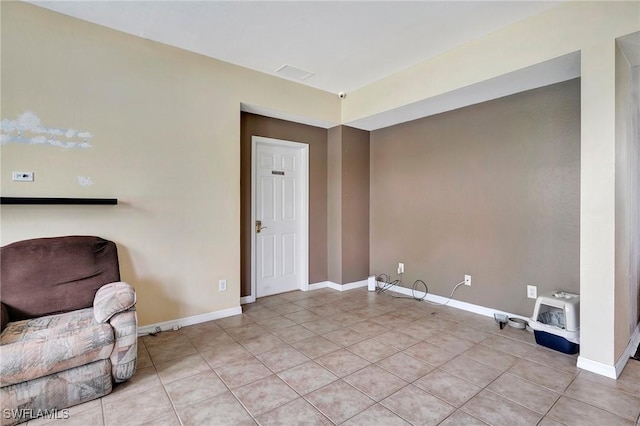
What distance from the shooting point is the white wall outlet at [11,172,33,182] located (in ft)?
8.08

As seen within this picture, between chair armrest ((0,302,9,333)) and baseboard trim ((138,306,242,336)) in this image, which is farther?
baseboard trim ((138,306,242,336))

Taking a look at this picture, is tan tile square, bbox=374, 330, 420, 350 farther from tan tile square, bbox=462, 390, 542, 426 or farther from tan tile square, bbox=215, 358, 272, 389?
tan tile square, bbox=215, 358, 272, 389

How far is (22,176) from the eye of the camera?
8.18ft

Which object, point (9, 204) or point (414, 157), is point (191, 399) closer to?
point (9, 204)

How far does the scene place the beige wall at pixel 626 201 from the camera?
2322 mm

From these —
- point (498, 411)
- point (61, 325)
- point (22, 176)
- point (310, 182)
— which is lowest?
point (498, 411)

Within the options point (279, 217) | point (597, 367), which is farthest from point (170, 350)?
point (597, 367)

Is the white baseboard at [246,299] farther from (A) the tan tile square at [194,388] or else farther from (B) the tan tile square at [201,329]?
(A) the tan tile square at [194,388]

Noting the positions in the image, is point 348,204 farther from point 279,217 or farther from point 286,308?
point 286,308

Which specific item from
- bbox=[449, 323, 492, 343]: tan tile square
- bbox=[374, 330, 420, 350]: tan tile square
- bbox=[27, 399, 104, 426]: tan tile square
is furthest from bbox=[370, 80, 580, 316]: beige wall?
bbox=[27, 399, 104, 426]: tan tile square

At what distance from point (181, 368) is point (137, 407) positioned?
48 cm

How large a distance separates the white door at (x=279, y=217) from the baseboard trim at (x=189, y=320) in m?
0.70

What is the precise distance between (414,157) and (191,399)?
3.69m

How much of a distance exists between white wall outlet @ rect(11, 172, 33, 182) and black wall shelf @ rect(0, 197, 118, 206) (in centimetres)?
15
